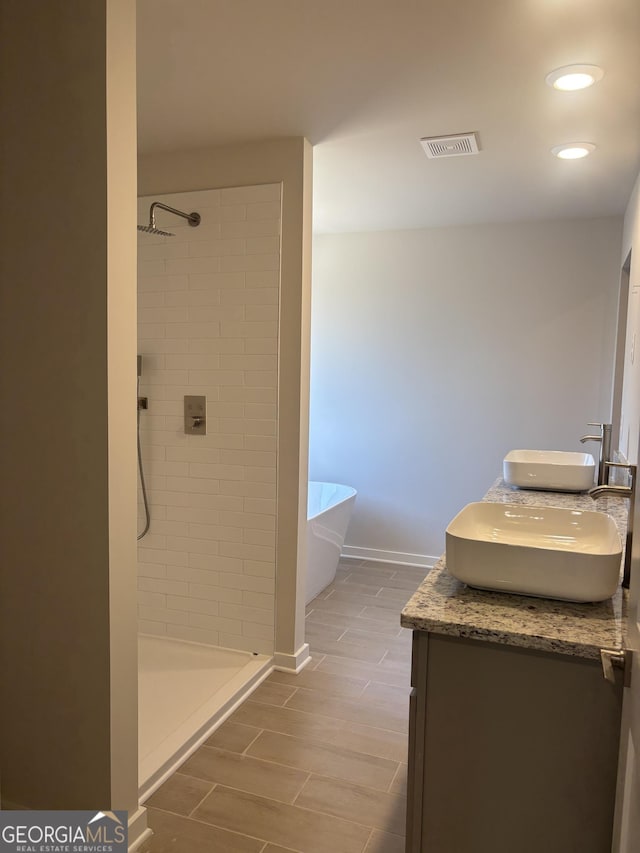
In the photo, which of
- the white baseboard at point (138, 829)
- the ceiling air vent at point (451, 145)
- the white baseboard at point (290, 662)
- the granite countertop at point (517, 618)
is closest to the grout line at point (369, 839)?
the white baseboard at point (138, 829)

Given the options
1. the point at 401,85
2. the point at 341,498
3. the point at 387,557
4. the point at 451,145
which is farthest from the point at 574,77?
the point at 387,557

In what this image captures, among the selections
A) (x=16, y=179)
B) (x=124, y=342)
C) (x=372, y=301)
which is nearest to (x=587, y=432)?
(x=372, y=301)

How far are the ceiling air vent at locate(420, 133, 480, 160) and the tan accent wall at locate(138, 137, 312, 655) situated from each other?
1.90 feet

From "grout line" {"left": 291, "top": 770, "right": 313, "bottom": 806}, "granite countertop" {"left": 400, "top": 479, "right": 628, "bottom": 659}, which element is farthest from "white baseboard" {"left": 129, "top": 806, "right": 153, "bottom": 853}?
"granite countertop" {"left": 400, "top": 479, "right": 628, "bottom": 659}

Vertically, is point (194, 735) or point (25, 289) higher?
point (25, 289)

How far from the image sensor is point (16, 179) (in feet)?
6.11

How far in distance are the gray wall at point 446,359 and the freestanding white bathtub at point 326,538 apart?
0.56m

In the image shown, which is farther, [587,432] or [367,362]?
[367,362]

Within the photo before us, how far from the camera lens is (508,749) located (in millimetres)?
1447

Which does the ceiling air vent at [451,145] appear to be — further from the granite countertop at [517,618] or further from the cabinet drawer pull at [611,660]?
the cabinet drawer pull at [611,660]

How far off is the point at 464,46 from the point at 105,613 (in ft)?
7.08

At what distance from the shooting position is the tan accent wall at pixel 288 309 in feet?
9.87

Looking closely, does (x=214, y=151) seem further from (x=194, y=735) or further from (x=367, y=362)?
(x=194, y=735)

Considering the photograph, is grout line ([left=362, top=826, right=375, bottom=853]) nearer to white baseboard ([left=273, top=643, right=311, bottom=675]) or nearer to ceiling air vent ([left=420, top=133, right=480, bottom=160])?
white baseboard ([left=273, top=643, right=311, bottom=675])
